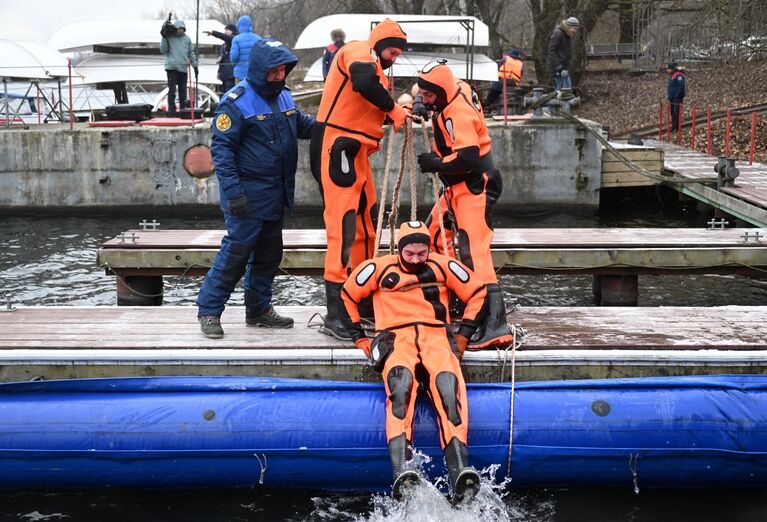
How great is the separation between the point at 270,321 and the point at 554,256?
388 centimetres

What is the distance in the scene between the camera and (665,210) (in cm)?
1742

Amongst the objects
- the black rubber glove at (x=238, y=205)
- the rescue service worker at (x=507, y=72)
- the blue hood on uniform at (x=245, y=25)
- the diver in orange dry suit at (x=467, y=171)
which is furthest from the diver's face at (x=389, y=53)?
the rescue service worker at (x=507, y=72)

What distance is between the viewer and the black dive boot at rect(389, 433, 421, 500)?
525cm

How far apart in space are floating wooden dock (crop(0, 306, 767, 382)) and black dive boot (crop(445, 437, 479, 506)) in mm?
1072

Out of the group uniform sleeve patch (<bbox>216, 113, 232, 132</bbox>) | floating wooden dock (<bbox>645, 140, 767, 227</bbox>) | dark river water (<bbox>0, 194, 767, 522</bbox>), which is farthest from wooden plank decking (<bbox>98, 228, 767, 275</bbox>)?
uniform sleeve patch (<bbox>216, 113, 232, 132</bbox>)

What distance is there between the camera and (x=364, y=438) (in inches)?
224

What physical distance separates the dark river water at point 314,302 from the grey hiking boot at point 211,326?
3.81ft

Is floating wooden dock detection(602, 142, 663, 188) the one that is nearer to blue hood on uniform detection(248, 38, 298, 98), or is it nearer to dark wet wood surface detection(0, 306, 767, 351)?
dark wet wood surface detection(0, 306, 767, 351)

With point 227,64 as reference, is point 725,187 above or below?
below

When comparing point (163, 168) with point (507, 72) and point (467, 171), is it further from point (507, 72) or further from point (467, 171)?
point (467, 171)

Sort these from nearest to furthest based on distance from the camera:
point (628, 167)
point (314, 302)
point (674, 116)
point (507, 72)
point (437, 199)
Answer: point (437, 199) → point (314, 302) → point (628, 167) → point (507, 72) → point (674, 116)

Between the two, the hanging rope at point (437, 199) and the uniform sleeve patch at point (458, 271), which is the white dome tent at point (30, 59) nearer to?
→ the hanging rope at point (437, 199)

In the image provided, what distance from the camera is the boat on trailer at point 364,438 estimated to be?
5.70m

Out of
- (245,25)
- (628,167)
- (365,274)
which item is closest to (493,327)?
(365,274)
